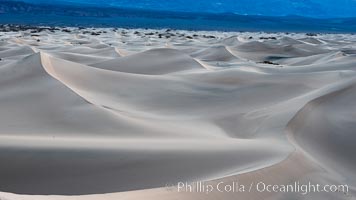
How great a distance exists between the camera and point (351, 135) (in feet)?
6.92

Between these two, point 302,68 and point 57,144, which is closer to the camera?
point 57,144

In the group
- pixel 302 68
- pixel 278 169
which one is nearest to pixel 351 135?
pixel 278 169

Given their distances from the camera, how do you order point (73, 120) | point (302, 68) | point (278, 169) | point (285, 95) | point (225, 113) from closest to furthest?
point (278, 169), point (73, 120), point (225, 113), point (285, 95), point (302, 68)

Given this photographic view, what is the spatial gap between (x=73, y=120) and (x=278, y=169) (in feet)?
3.41

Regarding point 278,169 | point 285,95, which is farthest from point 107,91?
point 278,169

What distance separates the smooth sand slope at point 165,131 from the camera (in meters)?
1.61

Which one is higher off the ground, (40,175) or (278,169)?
(278,169)

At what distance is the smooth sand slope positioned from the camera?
161cm

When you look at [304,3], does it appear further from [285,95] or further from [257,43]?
[285,95]

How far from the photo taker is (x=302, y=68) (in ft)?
13.4

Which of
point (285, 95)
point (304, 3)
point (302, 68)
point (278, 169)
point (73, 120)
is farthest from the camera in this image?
point (304, 3)

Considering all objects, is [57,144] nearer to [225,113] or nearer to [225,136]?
[225,136]

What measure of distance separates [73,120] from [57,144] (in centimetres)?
42

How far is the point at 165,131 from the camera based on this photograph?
2.17 metres
